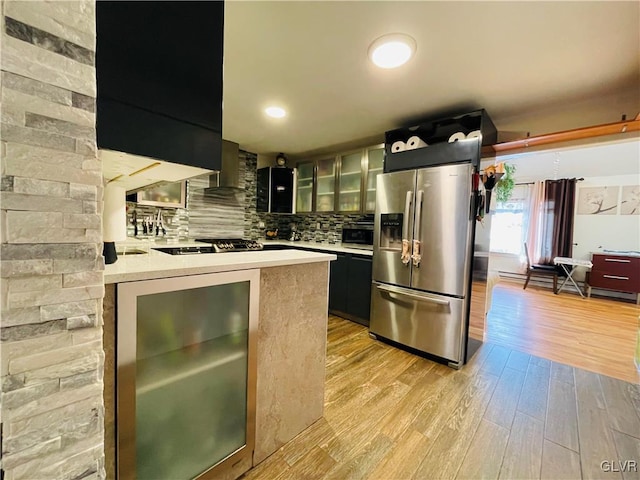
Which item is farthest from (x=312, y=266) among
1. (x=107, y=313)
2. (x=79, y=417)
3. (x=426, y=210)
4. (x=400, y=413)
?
(x=426, y=210)

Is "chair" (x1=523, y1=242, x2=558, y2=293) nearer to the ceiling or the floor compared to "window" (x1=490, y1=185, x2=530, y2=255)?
nearer to the floor

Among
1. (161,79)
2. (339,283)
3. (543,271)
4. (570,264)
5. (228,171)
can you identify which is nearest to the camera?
A: (161,79)

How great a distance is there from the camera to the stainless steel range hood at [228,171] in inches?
133

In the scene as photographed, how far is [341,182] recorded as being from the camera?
3609 mm

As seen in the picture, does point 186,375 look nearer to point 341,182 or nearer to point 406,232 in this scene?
point 406,232

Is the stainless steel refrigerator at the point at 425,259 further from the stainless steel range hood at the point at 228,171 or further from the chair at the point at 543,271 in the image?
the chair at the point at 543,271

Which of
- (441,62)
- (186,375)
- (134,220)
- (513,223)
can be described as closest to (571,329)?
(441,62)

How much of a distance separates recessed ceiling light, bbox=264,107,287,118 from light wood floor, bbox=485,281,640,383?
3282mm

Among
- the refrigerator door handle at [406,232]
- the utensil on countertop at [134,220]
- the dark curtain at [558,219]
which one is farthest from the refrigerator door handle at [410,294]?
the dark curtain at [558,219]

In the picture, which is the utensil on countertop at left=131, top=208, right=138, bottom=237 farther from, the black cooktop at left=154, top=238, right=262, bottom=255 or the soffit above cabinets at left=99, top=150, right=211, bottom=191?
the soffit above cabinets at left=99, top=150, right=211, bottom=191

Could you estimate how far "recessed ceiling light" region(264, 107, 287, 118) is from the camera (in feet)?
8.17

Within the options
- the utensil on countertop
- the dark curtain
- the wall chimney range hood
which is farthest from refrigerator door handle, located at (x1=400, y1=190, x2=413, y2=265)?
the dark curtain

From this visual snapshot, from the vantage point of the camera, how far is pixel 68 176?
0.54 meters

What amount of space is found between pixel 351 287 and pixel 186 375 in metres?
2.29
